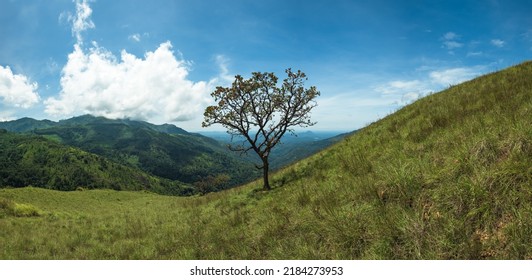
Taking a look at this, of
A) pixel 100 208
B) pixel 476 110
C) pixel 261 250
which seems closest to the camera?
pixel 261 250

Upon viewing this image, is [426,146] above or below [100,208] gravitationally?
above

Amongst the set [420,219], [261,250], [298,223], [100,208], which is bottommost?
[100,208]

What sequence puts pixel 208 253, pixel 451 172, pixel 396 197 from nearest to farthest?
pixel 451 172 → pixel 396 197 → pixel 208 253

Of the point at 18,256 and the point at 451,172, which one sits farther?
the point at 18,256

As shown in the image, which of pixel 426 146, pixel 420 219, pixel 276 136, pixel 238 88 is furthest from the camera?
pixel 276 136

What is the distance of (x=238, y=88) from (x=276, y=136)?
447 cm

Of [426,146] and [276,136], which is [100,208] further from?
[426,146]

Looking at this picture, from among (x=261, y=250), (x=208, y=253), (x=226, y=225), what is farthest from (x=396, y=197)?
(x=226, y=225)

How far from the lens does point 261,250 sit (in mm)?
7371

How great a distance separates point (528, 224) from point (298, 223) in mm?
4789

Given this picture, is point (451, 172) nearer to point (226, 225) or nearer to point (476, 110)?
point (476, 110)
